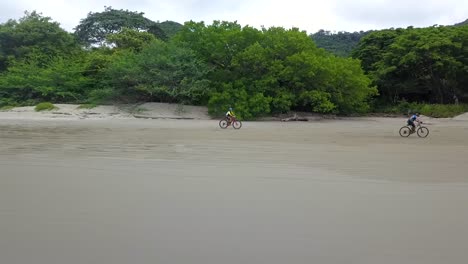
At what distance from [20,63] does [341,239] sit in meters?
35.1

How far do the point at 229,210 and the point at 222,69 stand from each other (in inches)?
1043

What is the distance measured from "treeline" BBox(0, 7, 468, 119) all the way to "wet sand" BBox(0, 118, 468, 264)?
19.6 metres

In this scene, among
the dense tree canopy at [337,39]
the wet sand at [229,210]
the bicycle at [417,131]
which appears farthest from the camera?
the dense tree canopy at [337,39]

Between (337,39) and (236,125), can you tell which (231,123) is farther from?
(337,39)

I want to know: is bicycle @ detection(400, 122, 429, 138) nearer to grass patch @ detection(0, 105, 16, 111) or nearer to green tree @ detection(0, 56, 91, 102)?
green tree @ detection(0, 56, 91, 102)

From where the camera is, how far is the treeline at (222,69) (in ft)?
94.9

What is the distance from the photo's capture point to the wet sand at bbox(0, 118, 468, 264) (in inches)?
154

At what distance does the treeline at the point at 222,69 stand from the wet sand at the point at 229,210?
771 inches

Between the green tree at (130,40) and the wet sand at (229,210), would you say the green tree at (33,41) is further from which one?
the wet sand at (229,210)

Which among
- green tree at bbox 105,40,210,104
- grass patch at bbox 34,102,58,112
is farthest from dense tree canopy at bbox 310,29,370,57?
grass patch at bbox 34,102,58,112

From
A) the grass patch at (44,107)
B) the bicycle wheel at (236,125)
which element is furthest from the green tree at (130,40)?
the bicycle wheel at (236,125)

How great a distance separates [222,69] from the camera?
102 ft

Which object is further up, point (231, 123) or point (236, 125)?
point (231, 123)

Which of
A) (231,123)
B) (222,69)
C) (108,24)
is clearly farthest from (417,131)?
(108,24)
